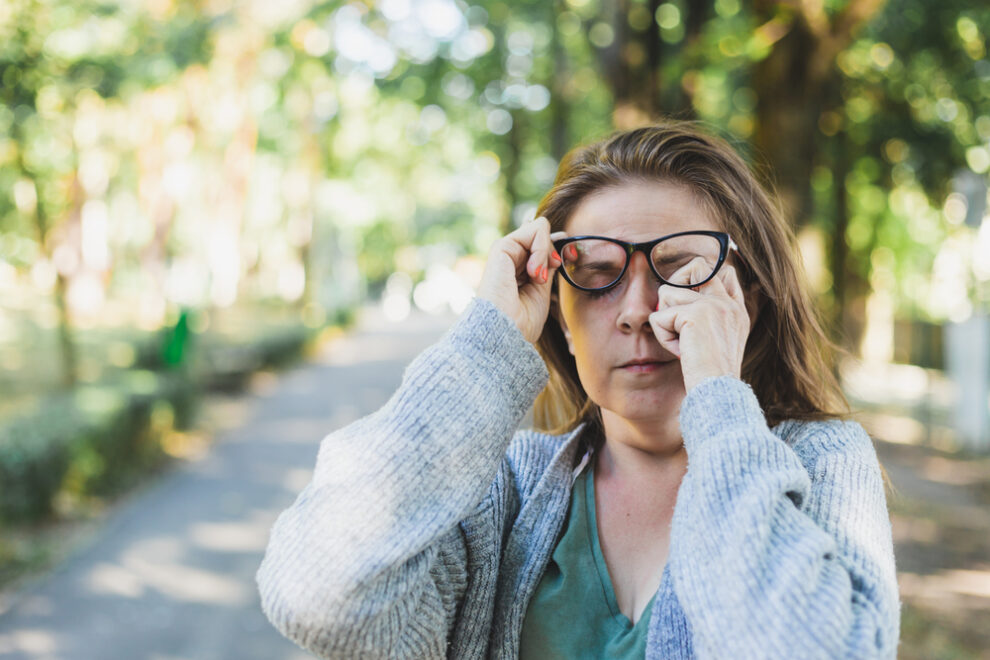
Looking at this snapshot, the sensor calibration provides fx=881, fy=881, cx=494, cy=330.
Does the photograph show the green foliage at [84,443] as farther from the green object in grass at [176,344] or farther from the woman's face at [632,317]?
the woman's face at [632,317]

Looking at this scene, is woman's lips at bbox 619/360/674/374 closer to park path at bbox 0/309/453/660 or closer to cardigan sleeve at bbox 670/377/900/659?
cardigan sleeve at bbox 670/377/900/659

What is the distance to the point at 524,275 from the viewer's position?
6.07ft

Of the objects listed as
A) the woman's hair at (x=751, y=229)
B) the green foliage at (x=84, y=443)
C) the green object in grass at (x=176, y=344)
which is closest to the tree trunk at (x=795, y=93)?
the woman's hair at (x=751, y=229)

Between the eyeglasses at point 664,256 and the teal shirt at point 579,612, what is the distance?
497 mm

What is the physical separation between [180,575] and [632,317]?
19.0ft

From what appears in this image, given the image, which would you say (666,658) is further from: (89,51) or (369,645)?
(89,51)

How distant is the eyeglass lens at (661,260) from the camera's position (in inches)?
65.8

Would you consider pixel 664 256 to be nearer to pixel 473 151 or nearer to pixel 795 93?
pixel 795 93

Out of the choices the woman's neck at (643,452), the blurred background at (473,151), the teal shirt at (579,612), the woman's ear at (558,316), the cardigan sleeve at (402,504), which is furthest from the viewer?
the blurred background at (473,151)

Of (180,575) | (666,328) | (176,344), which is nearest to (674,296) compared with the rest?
(666,328)

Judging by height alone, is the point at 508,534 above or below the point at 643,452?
below

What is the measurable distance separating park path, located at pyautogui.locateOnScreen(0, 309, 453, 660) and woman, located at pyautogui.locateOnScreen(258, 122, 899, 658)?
3974mm

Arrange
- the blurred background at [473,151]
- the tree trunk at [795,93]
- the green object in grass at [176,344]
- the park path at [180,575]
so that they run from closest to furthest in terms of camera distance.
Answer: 1. the park path at [180,575]
2. the tree trunk at [795,93]
3. the blurred background at [473,151]
4. the green object in grass at [176,344]

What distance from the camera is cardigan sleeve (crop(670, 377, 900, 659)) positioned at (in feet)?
4.13
